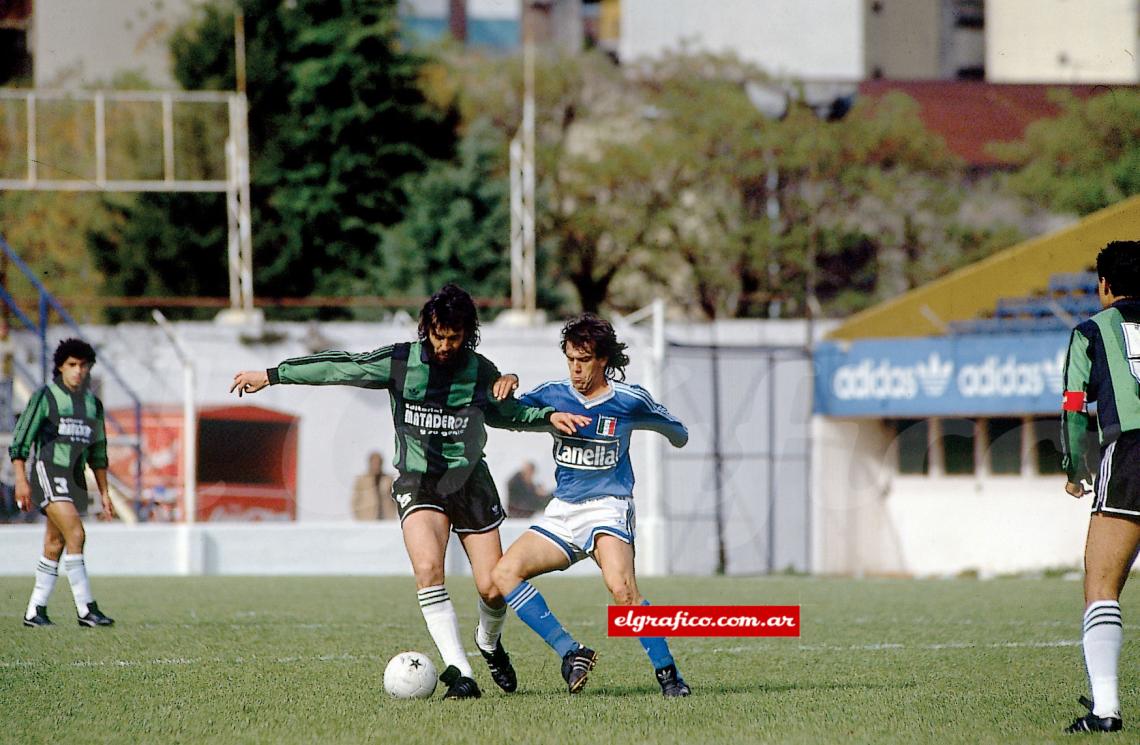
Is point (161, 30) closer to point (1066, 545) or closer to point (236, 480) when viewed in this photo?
point (236, 480)

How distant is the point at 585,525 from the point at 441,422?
80 centimetres

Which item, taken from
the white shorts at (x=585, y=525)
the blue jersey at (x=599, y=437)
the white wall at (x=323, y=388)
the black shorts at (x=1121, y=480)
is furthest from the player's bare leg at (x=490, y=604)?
the white wall at (x=323, y=388)

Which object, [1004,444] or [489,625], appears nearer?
[489,625]

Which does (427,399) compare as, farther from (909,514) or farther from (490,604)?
(909,514)

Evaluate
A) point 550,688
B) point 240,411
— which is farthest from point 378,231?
point 550,688

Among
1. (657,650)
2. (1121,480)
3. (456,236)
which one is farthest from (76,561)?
(456,236)

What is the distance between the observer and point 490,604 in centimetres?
→ 779

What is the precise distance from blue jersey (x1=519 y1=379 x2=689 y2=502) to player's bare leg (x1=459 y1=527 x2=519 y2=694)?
0.40 m

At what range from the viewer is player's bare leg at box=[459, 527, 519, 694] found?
7.77 m

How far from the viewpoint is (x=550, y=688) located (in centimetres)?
800

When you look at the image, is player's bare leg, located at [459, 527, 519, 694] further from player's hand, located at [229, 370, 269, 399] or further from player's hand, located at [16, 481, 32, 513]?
player's hand, located at [16, 481, 32, 513]

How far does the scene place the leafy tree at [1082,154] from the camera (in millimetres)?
32969

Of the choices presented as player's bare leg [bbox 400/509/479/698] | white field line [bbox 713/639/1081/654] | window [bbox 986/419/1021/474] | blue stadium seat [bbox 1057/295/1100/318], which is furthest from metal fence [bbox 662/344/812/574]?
player's bare leg [bbox 400/509/479/698]

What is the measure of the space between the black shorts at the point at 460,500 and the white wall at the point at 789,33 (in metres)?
38.8
